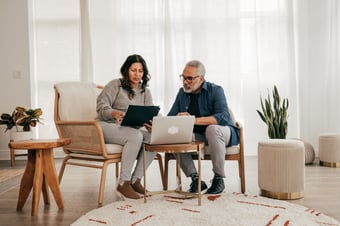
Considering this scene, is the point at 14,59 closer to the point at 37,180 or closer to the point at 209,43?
the point at 209,43

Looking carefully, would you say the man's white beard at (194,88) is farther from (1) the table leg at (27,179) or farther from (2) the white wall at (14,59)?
(2) the white wall at (14,59)

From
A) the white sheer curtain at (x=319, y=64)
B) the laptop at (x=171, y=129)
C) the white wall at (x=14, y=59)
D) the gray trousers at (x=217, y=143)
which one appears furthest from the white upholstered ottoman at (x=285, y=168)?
the white wall at (x=14, y=59)

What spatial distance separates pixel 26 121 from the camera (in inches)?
183

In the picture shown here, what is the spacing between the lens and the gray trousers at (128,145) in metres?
2.73

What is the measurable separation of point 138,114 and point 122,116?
0.29 meters

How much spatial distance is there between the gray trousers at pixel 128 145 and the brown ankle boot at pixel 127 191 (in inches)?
1.5

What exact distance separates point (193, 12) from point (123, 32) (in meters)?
0.99

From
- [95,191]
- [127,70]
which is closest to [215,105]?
[127,70]

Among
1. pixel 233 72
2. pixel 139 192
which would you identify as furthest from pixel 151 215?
pixel 233 72

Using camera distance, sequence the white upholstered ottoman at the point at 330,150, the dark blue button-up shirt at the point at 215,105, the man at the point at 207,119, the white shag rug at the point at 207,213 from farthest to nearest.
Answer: the white upholstered ottoman at the point at 330,150 → the dark blue button-up shirt at the point at 215,105 → the man at the point at 207,119 → the white shag rug at the point at 207,213

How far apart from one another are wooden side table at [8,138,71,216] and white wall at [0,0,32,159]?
282 cm

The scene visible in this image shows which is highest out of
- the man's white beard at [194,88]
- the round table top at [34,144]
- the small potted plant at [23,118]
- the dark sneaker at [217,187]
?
the man's white beard at [194,88]

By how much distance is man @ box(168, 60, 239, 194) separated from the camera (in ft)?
9.21

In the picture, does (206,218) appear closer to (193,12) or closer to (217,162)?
(217,162)
